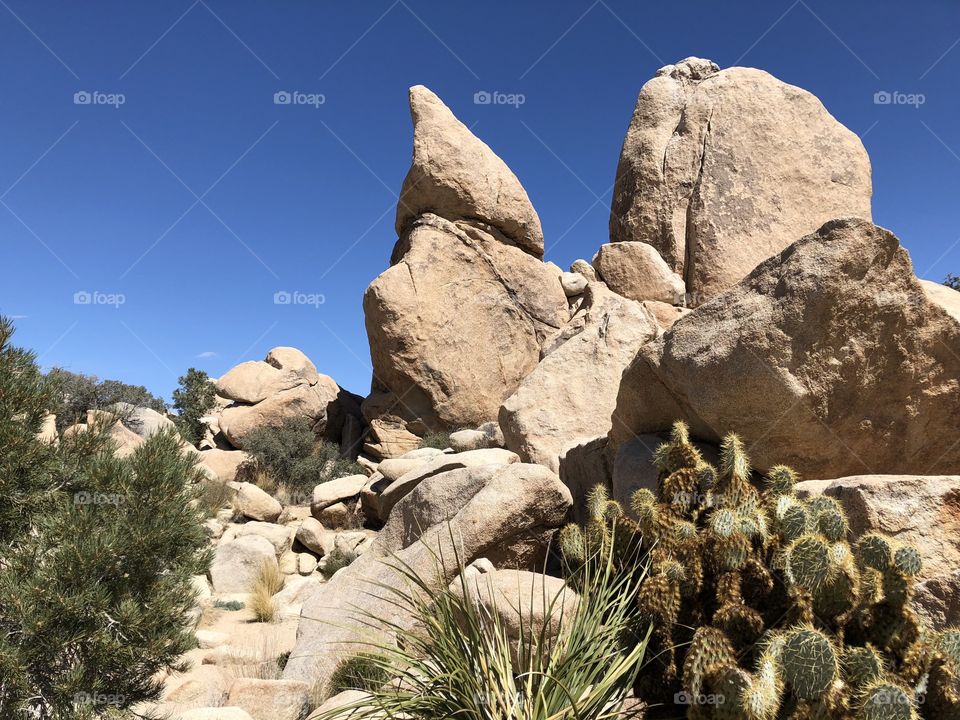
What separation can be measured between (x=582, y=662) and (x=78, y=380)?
2303 cm

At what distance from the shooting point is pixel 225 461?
20.5 metres

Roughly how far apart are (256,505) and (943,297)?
12830 millimetres

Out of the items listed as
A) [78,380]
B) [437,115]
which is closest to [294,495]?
[78,380]

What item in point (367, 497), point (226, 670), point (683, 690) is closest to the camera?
point (683, 690)

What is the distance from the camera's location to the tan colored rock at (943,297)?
5.45 m

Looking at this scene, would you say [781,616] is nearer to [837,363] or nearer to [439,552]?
[837,363]

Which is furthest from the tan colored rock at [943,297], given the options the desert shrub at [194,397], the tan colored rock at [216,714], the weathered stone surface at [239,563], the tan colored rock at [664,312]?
the desert shrub at [194,397]

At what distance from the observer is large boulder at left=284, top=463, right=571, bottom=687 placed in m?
6.69

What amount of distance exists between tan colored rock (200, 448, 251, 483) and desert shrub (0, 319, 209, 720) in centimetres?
1513

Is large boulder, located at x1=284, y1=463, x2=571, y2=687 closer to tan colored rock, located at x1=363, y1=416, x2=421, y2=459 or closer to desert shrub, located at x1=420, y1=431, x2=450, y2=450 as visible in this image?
desert shrub, located at x1=420, y1=431, x2=450, y2=450

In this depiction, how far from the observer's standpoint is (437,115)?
20.4 m

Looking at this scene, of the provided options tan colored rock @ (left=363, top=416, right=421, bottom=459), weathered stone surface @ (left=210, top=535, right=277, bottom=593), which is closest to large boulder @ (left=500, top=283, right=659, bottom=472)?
weathered stone surface @ (left=210, top=535, right=277, bottom=593)

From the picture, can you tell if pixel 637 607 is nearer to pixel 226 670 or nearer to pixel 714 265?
pixel 226 670

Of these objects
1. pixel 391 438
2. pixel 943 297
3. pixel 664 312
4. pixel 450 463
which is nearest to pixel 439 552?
pixel 450 463
